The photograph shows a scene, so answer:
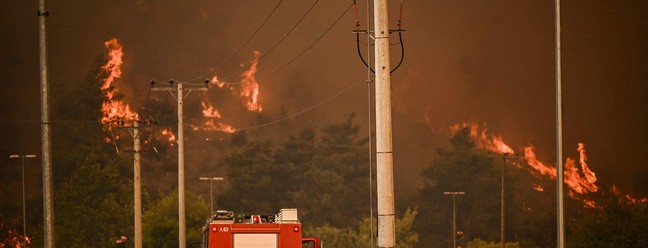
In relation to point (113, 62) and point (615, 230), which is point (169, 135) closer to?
point (113, 62)

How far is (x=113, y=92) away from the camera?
146000 millimetres

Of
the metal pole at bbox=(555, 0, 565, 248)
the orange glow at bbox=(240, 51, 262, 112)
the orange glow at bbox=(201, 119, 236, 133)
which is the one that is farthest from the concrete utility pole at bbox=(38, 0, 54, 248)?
the orange glow at bbox=(240, 51, 262, 112)

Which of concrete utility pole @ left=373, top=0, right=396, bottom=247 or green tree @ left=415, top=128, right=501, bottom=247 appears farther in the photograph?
green tree @ left=415, top=128, right=501, bottom=247

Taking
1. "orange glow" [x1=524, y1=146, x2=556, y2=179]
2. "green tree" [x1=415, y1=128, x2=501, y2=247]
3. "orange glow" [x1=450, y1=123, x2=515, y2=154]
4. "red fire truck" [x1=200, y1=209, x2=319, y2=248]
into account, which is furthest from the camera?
"orange glow" [x1=450, y1=123, x2=515, y2=154]

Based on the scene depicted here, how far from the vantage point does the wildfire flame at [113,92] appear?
144375 millimetres

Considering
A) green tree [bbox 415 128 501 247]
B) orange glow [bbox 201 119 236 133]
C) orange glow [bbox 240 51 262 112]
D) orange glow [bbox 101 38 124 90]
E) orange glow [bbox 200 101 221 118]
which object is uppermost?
orange glow [bbox 101 38 124 90]

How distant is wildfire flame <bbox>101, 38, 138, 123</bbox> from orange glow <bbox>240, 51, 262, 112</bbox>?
15.5 meters

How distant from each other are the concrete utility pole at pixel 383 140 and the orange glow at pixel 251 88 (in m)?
135

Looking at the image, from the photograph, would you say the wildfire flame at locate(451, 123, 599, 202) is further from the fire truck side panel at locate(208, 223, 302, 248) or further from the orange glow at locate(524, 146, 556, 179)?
the fire truck side panel at locate(208, 223, 302, 248)

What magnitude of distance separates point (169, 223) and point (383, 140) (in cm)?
7553

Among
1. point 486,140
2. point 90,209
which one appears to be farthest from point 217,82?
point 90,209

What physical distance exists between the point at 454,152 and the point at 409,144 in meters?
11.5

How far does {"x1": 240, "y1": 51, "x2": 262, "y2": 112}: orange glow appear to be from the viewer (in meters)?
158

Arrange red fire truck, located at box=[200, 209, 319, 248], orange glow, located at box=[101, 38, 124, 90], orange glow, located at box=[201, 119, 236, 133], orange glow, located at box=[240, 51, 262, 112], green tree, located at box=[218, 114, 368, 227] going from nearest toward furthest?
red fire truck, located at box=[200, 209, 319, 248]
green tree, located at box=[218, 114, 368, 227]
orange glow, located at box=[101, 38, 124, 90]
orange glow, located at box=[201, 119, 236, 133]
orange glow, located at box=[240, 51, 262, 112]
